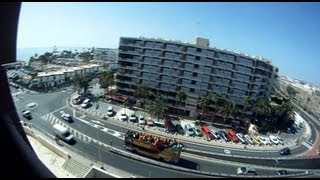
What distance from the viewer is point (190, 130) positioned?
1032 inches

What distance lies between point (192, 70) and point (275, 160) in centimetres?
1217

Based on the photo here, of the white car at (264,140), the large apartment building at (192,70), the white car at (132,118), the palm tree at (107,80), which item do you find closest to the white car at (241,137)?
the white car at (264,140)

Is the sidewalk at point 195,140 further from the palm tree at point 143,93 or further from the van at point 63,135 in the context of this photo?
the van at point 63,135

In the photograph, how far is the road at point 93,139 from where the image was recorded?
57.3 ft

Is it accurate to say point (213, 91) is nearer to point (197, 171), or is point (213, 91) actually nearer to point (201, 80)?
point (201, 80)

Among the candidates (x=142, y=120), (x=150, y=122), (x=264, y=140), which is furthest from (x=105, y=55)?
(x=264, y=140)

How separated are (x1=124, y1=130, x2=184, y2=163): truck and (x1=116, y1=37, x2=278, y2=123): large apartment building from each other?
492 inches

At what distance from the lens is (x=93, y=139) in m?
21.4

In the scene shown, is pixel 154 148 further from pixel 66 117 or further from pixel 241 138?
→ pixel 241 138

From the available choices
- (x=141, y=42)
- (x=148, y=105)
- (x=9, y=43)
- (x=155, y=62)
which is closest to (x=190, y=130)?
(x=148, y=105)

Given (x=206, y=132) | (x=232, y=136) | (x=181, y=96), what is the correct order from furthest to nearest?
(x=181, y=96) → (x=232, y=136) → (x=206, y=132)

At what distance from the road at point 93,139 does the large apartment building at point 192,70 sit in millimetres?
8514

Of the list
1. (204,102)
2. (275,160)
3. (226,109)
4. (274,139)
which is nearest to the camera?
(275,160)

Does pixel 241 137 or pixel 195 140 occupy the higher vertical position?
pixel 195 140
